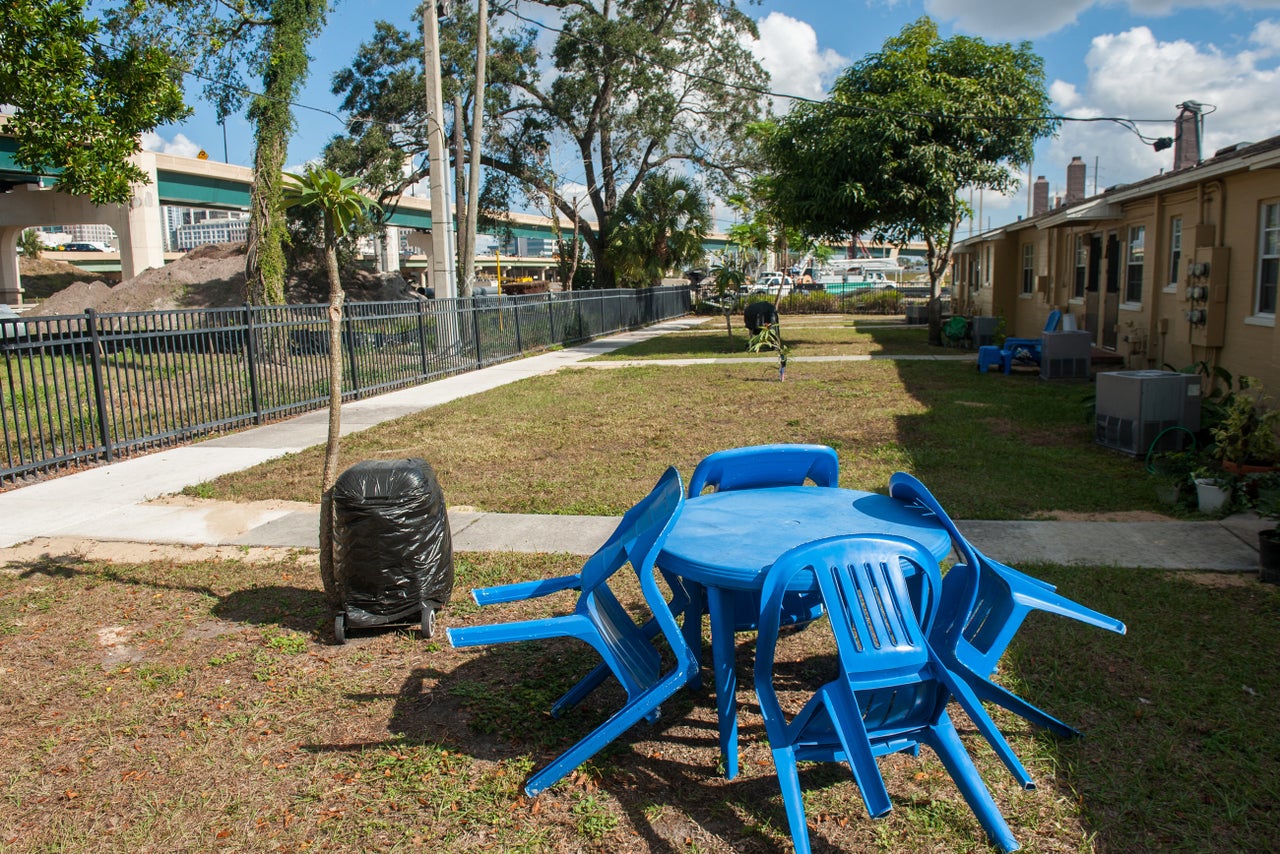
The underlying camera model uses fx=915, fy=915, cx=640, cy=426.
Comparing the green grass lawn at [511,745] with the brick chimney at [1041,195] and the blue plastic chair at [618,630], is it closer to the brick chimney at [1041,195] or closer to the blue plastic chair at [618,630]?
the blue plastic chair at [618,630]

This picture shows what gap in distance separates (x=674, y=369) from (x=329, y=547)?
1300 cm

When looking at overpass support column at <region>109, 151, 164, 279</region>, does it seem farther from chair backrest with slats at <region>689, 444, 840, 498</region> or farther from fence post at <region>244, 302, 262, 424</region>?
chair backrest with slats at <region>689, 444, 840, 498</region>

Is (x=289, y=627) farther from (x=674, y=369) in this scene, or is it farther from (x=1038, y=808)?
(x=674, y=369)

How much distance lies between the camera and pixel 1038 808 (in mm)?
3160

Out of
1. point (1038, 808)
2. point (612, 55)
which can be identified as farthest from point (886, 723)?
point (612, 55)

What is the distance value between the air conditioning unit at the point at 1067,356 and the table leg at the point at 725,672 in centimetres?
1301

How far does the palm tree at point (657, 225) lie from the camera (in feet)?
113

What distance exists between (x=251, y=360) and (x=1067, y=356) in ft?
39.9

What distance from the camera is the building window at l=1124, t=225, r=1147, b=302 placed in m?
14.4

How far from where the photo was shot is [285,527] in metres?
6.83

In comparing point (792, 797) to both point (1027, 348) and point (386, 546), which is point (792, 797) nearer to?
point (386, 546)

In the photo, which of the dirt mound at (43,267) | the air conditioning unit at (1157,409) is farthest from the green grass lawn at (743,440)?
the dirt mound at (43,267)

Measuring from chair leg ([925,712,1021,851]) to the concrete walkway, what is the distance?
9.89ft

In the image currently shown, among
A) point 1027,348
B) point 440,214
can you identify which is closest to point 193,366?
point 440,214
